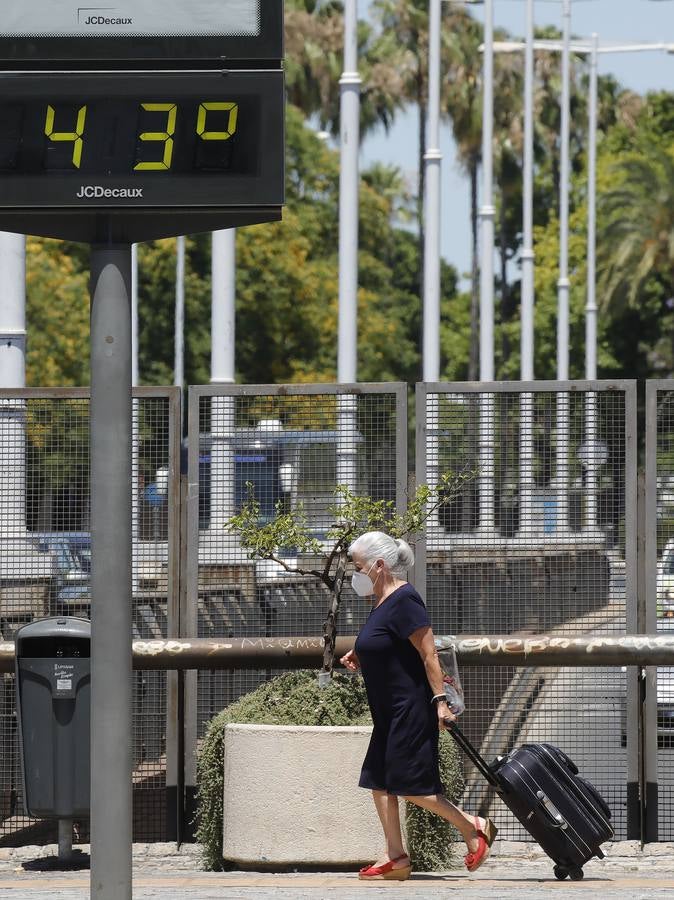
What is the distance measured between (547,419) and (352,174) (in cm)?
1598

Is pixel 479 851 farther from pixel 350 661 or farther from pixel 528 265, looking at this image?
pixel 528 265

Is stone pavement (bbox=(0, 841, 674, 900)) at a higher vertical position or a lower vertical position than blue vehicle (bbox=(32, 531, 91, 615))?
lower

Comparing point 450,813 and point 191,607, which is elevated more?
A: point 191,607

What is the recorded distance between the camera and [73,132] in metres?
5.57

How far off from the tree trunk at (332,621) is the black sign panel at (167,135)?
3.33 metres

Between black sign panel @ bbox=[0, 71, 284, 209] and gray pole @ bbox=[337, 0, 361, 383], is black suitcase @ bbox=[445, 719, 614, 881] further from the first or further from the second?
gray pole @ bbox=[337, 0, 361, 383]

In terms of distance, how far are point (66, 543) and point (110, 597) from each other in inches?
156

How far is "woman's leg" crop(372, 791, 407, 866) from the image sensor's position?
7.81 meters

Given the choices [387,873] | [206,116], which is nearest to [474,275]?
[387,873]

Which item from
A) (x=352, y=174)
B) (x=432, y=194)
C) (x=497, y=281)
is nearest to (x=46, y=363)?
(x=432, y=194)

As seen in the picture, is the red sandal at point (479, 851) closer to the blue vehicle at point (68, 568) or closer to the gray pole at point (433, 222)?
the blue vehicle at point (68, 568)

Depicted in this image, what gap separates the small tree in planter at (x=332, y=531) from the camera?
8.53 m

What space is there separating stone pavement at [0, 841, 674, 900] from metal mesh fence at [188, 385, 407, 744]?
1152 mm

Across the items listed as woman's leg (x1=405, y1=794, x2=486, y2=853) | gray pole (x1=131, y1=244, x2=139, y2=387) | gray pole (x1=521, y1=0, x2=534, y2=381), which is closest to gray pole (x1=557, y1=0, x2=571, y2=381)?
gray pole (x1=521, y1=0, x2=534, y2=381)
